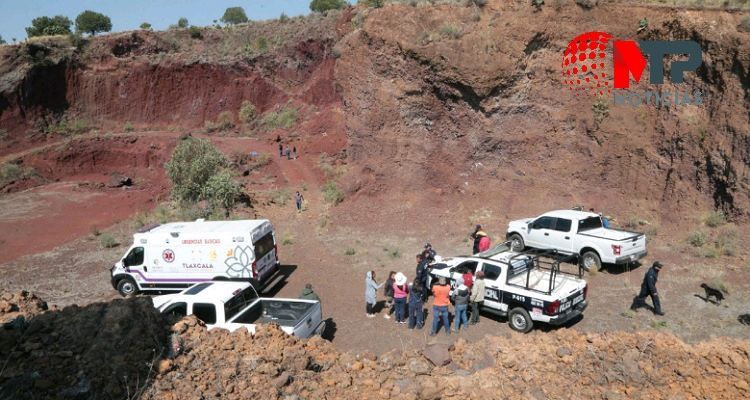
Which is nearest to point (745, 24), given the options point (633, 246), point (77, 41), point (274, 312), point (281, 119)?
point (633, 246)

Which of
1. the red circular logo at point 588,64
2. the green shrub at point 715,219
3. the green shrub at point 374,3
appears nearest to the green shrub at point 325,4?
the green shrub at point 374,3

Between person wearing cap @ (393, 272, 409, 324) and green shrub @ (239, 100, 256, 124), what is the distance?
39542 millimetres

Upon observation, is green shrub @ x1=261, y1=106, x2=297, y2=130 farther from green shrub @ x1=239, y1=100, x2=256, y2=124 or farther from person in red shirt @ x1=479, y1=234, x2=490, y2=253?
person in red shirt @ x1=479, y1=234, x2=490, y2=253

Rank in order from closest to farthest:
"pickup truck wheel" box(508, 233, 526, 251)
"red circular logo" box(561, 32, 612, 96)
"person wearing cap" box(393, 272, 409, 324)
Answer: "person wearing cap" box(393, 272, 409, 324) → "pickup truck wheel" box(508, 233, 526, 251) → "red circular logo" box(561, 32, 612, 96)

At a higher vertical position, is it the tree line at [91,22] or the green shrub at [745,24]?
the tree line at [91,22]

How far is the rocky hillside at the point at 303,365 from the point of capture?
26.5ft

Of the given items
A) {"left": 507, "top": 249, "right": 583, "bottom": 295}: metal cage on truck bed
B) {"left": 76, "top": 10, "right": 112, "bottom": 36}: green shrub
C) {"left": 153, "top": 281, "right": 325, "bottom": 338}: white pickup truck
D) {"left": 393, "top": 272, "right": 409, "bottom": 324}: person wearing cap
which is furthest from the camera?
{"left": 76, "top": 10, "right": 112, "bottom": 36}: green shrub

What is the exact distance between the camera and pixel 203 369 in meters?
8.76

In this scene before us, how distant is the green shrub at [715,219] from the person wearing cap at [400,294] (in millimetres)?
11130

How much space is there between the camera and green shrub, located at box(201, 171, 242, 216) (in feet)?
83.0

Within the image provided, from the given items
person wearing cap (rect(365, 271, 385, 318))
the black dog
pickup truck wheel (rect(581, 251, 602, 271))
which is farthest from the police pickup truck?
the black dog

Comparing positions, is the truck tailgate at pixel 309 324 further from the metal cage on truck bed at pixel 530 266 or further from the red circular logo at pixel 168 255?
the red circular logo at pixel 168 255

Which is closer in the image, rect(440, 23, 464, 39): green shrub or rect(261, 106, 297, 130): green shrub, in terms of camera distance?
rect(440, 23, 464, 39): green shrub

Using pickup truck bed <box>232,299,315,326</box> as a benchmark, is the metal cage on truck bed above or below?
above
